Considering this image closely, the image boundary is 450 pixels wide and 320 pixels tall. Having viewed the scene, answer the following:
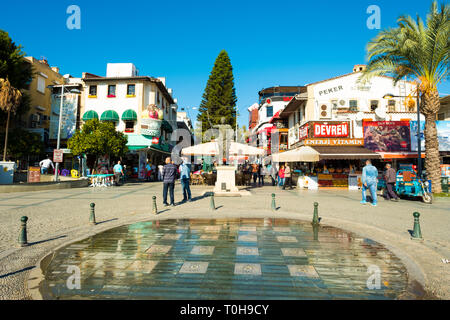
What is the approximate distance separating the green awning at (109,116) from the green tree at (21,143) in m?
6.44

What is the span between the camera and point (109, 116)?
28828 mm

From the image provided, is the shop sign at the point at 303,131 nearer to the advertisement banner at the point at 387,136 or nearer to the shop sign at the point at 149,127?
the advertisement banner at the point at 387,136

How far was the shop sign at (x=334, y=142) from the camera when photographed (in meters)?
20.0

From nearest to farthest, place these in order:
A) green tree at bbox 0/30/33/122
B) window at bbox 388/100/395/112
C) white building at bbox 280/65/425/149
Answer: white building at bbox 280/65/425/149 → window at bbox 388/100/395/112 → green tree at bbox 0/30/33/122

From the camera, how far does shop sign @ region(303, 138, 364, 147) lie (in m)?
20.0

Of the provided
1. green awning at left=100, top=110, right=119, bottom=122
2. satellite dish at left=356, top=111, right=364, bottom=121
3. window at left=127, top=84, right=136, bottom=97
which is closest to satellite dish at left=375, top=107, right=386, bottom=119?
satellite dish at left=356, top=111, right=364, bottom=121

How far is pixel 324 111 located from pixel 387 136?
500 cm

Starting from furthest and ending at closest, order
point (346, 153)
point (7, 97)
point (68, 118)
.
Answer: point (68, 118) < point (346, 153) < point (7, 97)

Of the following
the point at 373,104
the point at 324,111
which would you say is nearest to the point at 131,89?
the point at 324,111

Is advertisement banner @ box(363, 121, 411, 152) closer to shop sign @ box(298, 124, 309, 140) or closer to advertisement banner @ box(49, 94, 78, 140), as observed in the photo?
shop sign @ box(298, 124, 309, 140)

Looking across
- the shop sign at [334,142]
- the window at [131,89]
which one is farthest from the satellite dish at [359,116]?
the window at [131,89]

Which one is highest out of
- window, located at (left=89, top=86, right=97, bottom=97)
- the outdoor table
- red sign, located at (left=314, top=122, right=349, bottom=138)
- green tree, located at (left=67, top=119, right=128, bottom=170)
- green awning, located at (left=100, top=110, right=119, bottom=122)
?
window, located at (left=89, top=86, right=97, bottom=97)

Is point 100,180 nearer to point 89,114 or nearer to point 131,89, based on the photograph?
point 89,114

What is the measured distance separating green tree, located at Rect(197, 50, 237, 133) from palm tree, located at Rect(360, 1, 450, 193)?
76.2 ft
